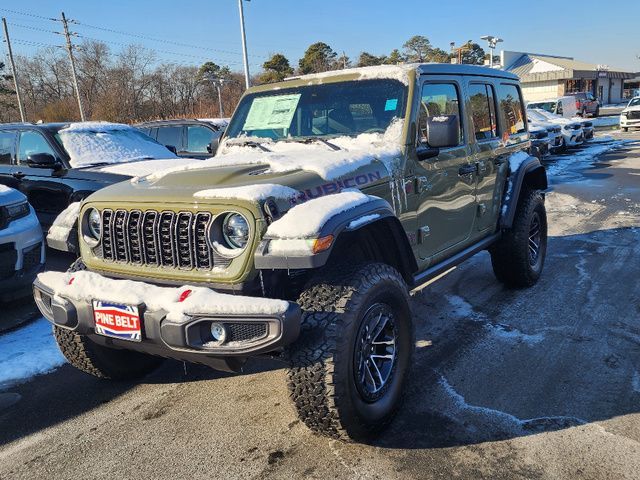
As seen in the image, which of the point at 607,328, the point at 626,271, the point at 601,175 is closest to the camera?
the point at 607,328

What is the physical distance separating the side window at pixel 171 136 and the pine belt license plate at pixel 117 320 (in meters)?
7.57

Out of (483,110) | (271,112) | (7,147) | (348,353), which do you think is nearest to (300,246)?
(348,353)

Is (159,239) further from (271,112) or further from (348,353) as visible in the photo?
(271,112)

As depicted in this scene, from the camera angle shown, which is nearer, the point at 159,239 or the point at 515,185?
the point at 159,239

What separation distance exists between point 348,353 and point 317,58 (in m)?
50.4

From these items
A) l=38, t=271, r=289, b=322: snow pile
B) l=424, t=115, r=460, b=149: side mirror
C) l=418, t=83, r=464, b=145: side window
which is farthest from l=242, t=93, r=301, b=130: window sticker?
l=38, t=271, r=289, b=322: snow pile

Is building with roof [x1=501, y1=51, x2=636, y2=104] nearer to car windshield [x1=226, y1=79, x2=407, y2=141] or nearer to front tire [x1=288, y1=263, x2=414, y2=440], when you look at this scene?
car windshield [x1=226, y1=79, x2=407, y2=141]

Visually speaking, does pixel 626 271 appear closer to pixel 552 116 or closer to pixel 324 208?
pixel 324 208

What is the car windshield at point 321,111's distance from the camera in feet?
12.3

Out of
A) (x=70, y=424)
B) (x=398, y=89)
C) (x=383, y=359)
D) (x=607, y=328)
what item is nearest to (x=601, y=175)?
(x=607, y=328)

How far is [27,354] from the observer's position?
426 cm

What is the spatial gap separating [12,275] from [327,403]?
3.68 m

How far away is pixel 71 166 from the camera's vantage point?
6688 millimetres

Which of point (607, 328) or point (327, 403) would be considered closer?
point (327, 403)
